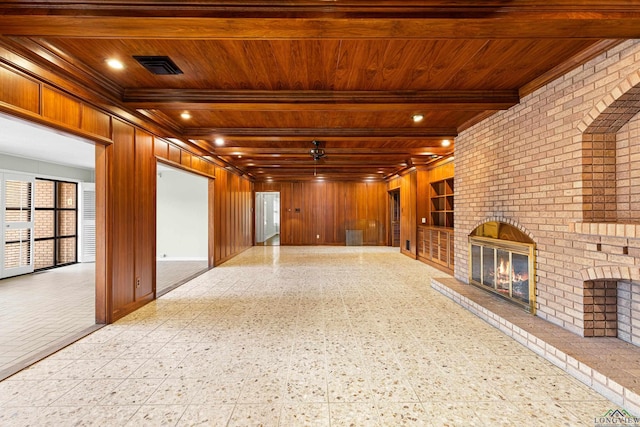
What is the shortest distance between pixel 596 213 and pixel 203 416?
3.56m

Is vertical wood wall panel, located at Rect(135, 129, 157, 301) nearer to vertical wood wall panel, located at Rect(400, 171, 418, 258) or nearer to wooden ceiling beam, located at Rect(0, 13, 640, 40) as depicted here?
wooden ceiling beam, located at Rect(0, 13, 640, 40)

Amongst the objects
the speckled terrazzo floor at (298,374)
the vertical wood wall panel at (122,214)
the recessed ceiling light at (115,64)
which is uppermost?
the recessed ceiling light at (115,64)

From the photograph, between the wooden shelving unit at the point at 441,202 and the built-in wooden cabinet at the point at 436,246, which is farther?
the wooden shelving unit at the point at 441,202

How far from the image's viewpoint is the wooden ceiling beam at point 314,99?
3.38 m

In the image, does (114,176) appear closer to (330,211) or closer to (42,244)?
(42,244)

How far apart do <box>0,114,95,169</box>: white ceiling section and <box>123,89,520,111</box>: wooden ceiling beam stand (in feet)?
3.86

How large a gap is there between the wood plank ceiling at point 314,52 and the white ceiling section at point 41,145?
1490 millimetres

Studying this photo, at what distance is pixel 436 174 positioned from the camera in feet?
24.8

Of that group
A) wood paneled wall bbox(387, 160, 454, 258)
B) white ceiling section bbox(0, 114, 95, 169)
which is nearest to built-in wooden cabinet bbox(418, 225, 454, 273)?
wood paneled wall bbox(387, 160, 454, 258)

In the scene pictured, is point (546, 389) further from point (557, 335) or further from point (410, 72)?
point (410, 72)

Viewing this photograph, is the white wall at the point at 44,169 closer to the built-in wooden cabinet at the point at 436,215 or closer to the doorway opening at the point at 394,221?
the built-in wooden cabinet at the point at 436,215

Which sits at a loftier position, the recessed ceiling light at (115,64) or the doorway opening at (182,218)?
the recessed ceiling light at (115,64)

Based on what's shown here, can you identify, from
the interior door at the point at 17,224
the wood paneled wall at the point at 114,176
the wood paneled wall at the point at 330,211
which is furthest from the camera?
the wood paneled wall at the point at 330,211

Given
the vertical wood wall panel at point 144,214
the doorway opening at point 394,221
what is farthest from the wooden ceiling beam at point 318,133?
the doorway opening at point 394,221
